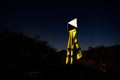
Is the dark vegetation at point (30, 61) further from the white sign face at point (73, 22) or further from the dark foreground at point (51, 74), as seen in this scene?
the white sign face at point (73, 22)

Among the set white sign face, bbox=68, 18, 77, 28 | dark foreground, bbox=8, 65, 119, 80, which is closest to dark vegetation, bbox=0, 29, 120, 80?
dark foreground, bbox=8, 65, 119, 80

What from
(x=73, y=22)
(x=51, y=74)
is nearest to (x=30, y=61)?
(x=51, y=74)

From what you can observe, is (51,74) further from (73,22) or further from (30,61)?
(73,22)

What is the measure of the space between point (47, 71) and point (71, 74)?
1.78 m

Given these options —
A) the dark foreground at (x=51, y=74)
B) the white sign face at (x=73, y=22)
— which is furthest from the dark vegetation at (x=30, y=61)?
the white sign face at (x=73, y=22)

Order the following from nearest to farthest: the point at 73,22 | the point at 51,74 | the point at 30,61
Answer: the point at 30,61 < the point at 51,74 < the point at 73,22

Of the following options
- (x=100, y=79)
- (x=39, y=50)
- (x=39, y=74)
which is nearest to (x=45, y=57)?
(x=39, y=50)

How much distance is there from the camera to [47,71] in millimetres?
8891

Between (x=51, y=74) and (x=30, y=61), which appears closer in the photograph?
(x=30, y=61)

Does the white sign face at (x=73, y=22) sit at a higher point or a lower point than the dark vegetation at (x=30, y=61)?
higher

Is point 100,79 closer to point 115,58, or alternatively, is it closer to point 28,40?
point 28,40

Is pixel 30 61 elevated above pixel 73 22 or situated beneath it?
situated beneath

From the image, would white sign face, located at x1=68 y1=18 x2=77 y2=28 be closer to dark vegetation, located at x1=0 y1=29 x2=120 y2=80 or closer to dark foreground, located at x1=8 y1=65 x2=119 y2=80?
dark foreground, located at x1=8 y1=65 x2=119 y2=80

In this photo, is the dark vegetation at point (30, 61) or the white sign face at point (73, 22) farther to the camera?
the white sign face at point (73, 22)
